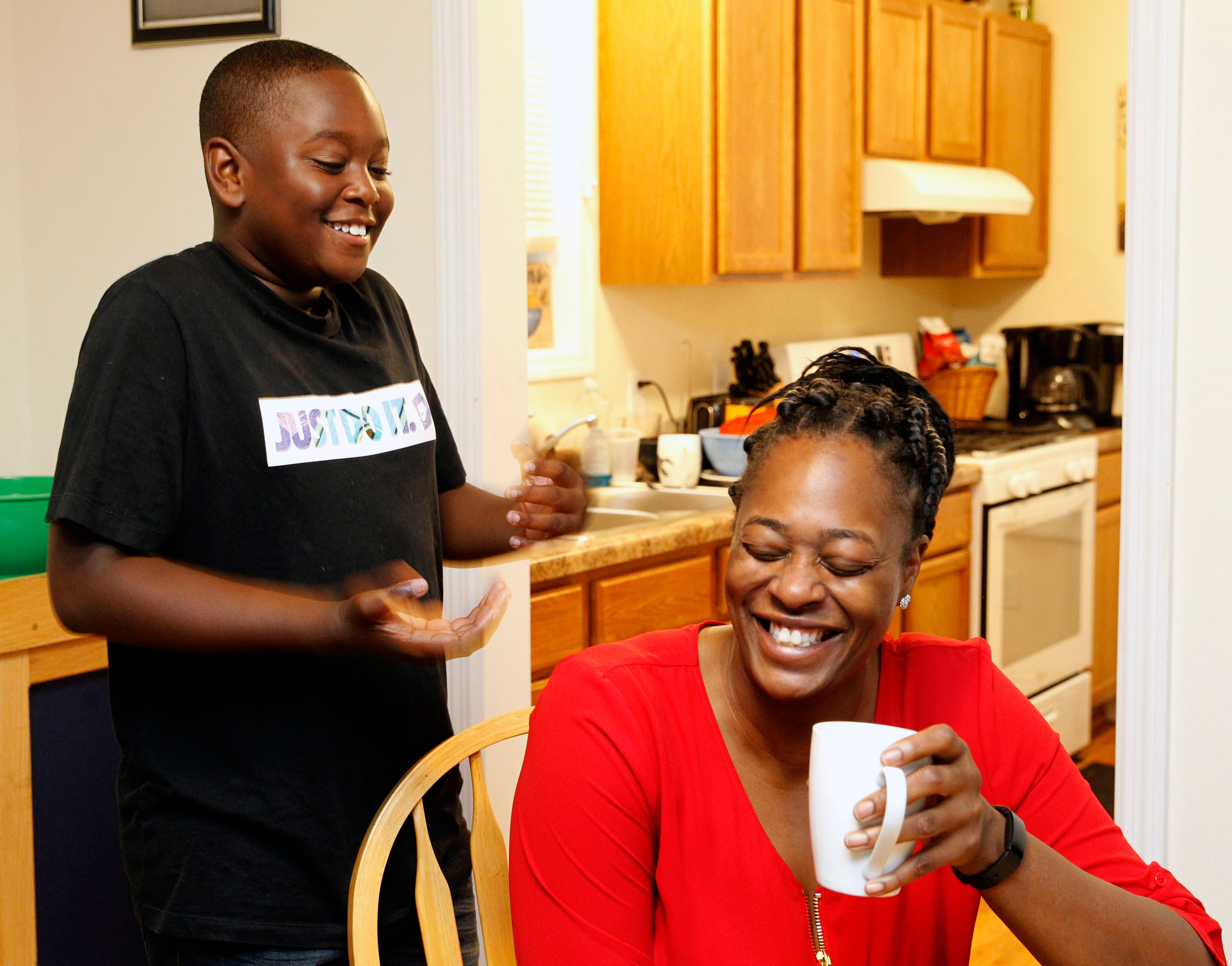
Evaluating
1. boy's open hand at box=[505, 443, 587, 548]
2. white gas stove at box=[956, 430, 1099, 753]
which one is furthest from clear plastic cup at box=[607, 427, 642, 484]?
boy's open hand at box=[505, 443, 587, 548]

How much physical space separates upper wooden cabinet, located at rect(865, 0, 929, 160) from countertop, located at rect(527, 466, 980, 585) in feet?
5.13

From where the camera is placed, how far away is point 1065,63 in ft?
15.8

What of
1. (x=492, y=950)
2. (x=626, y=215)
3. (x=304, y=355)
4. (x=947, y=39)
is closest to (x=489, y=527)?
(x=304, y=355)

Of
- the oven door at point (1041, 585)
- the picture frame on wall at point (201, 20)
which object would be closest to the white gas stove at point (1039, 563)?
the oven door at point (1041, 585)

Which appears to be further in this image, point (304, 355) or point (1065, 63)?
point (1065, 63)

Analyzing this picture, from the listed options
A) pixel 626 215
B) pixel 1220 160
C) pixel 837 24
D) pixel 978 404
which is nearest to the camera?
pixel 1220 160

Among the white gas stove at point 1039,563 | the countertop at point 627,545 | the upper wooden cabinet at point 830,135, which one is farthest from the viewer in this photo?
the white gas stove at point 1039,563

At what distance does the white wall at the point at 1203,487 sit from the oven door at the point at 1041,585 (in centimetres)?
235

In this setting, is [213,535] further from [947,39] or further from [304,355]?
[947,39]

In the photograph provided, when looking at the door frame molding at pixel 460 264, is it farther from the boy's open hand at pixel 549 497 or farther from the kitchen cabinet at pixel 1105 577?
the kitchen cabinet at pixel 1105 577

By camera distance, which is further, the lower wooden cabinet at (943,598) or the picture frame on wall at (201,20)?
the lower wooden cabinet at (943,598)

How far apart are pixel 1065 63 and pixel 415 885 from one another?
4.47 m

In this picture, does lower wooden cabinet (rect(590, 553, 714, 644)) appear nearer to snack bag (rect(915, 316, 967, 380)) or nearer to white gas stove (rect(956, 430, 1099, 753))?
white gas stove (rect(956, 430, 1099, 753))

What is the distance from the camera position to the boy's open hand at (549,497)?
1460 mm
